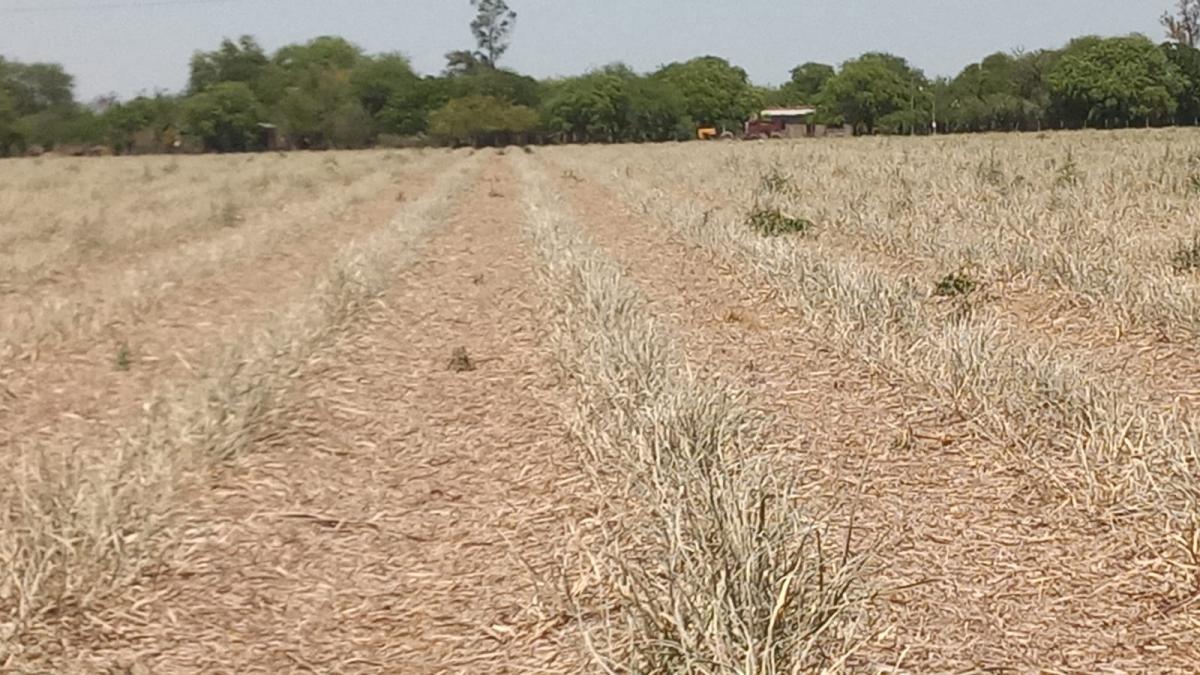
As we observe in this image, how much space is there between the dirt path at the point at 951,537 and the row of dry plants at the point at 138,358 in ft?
8.10

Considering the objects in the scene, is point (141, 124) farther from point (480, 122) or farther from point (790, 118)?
point (790, 118)

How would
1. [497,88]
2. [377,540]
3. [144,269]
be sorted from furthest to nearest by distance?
[497,88] < [144,269] < [377,540]

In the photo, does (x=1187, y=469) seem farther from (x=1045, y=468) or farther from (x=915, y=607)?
(x=915, y=607)

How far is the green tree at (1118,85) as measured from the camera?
2837 inches

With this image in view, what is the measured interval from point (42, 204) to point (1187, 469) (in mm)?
22679

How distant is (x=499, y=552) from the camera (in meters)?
4.04

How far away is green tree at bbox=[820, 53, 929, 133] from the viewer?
85.9 m

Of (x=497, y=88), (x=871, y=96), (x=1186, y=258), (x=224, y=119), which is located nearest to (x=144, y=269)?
(x=1186, y=258)

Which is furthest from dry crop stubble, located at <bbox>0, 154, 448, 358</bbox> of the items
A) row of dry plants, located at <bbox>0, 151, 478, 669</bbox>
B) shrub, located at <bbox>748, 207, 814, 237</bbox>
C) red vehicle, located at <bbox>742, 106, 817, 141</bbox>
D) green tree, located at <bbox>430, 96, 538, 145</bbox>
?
green tree, located at <bbox>430, 96, 538, 145</bbox>

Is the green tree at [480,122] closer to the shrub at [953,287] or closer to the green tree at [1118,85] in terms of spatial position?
the green tree at [1118,85]

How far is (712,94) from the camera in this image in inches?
3964

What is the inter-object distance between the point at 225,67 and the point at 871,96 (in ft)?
216

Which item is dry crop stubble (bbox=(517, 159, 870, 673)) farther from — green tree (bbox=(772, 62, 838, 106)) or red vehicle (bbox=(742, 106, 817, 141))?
green tree (bbox=(772, 62, 838, 106))

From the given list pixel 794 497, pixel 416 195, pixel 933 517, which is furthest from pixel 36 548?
pixel 416 195
